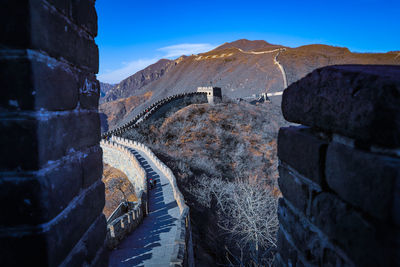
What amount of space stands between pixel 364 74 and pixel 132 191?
20379mm

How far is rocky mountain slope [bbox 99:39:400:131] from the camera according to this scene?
2462 inches

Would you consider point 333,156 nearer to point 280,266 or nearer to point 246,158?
point 280,266

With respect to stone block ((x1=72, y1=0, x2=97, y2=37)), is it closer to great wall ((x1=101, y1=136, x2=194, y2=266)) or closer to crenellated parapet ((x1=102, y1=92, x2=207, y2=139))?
great wall ((x1=101, y1=136, x2=194, y2=266))

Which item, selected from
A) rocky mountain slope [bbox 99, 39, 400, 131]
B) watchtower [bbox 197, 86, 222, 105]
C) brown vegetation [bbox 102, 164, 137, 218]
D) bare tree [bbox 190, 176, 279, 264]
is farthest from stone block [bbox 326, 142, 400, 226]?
rocky mountain slope [bbox 99, 39, 400, 131]

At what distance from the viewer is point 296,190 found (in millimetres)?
1833

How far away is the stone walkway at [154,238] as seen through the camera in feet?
28.6

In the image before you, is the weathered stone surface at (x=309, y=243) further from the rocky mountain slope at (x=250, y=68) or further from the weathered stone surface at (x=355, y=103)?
the rocky mountain slope at (x=250, y=68)

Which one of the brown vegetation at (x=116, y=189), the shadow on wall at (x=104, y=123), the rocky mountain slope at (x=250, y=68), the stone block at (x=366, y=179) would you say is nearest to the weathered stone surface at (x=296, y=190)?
the stone block at (x=366, y=179)

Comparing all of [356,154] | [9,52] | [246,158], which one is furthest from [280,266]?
[246,158]

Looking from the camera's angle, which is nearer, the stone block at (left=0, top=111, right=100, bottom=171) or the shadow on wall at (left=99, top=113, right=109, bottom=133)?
the stone block at (left=0, top=111, right=100, bottom=171)

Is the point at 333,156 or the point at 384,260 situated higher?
the point at 333,156

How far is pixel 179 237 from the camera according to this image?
7559 millimetres

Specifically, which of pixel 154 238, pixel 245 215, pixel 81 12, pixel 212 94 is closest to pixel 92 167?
pixel 81 12

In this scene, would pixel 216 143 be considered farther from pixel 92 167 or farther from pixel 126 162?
pixel 92 167
